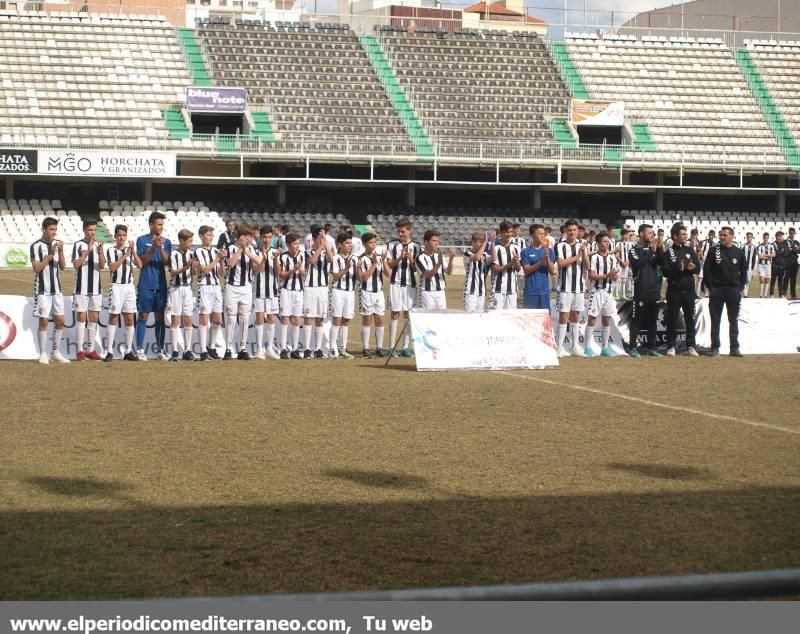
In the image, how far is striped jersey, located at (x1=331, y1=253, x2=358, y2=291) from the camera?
18.8m

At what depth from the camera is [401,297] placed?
1897cm

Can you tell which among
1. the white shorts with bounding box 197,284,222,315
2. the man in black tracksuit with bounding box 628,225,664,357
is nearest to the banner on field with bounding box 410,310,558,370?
the man in black tracksuit with bounding box 628,225,664,357

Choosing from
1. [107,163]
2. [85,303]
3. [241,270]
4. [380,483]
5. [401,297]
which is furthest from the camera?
[107,163]

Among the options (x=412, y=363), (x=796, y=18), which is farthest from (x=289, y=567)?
(x=796, y=18)

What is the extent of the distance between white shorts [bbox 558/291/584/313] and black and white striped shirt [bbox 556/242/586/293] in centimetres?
6

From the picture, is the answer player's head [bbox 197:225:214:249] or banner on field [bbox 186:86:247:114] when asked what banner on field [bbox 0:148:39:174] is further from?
player's head [bbox 197:225:214:249]

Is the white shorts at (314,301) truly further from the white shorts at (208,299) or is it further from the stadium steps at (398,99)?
the stadium steps at (398,99)

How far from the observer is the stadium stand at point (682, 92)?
53.0 meters

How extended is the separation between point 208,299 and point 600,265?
20.4 ft

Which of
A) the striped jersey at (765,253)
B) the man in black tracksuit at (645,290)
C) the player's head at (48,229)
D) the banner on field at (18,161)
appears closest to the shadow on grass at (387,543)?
the player's head at (48,229)

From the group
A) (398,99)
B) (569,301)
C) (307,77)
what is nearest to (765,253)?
(569,301)

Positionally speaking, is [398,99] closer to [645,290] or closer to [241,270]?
[645,290]

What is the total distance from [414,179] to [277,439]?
133 ft

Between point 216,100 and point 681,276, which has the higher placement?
point 216,100
